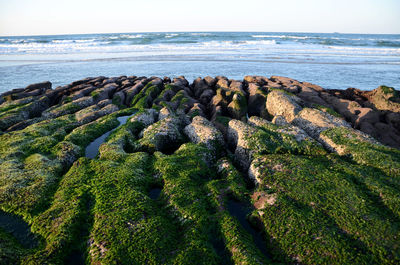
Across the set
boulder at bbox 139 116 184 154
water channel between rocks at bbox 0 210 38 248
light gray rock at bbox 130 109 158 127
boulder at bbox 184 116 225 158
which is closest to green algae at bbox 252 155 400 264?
boulder at bbox 184 116 225 158

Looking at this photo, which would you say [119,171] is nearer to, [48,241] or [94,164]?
[94,164]

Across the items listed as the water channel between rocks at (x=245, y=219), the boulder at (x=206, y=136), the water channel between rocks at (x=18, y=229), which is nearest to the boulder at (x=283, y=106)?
the boulder at (x=206, y=136)

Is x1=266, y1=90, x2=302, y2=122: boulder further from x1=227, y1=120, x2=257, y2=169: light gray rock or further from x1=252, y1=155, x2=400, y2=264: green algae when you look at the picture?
x1=252, y1=155, x2=400, y2=264: green algae

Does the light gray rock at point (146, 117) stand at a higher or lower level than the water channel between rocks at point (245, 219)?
higher

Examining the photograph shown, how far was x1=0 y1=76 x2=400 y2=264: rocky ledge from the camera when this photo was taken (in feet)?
12.7

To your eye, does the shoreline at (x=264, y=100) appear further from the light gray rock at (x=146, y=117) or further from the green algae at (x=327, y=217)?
the green algae at (x=327, y=217)

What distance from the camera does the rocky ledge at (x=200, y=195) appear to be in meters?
3.86

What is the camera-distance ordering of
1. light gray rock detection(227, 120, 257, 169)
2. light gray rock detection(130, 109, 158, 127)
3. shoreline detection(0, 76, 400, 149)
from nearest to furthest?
light gray rock detection(227, 120, 257, 169)
light gray rock detection(130, 109, 158, 127)
shoreline detection(0, 76, 400, 149)

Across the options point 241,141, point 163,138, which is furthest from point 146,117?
point 241,141

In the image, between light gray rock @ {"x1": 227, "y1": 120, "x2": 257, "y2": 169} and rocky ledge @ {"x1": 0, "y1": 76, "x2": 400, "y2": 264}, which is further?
light gray rock @ {"x1": 227, "y1": 120, "x2": 257, "y2": 169}

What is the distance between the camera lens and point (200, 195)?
5.16 m

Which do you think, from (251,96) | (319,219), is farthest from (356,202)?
(251,96)

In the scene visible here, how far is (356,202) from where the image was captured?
4.71 meters

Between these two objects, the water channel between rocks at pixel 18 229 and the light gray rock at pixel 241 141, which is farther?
the light gray rock at pixel 241 141
